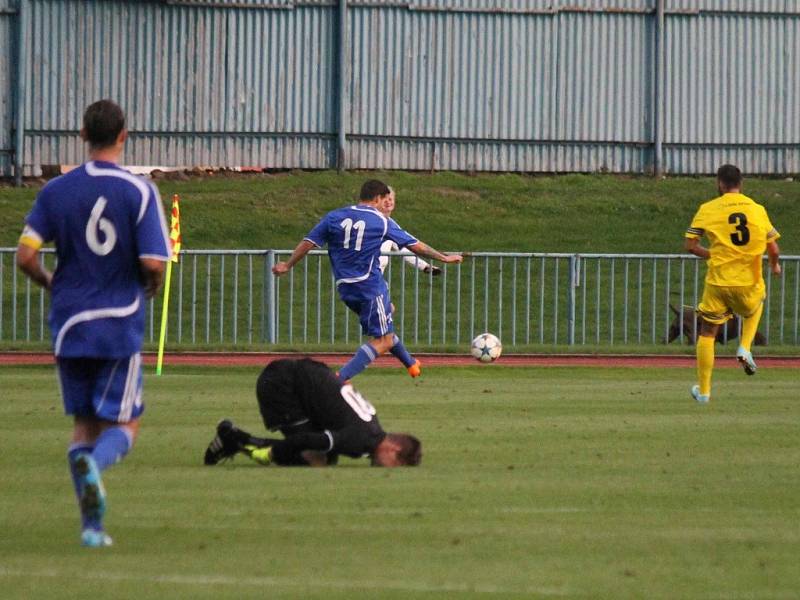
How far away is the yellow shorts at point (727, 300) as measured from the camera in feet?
46.4

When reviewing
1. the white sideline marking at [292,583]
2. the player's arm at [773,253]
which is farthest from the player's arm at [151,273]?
the player's arm at [773,253]

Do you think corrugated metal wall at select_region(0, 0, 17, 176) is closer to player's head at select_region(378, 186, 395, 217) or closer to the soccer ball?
the soccer ball

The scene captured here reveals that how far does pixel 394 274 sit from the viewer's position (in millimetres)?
25000

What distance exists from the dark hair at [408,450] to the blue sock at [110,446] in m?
2.60

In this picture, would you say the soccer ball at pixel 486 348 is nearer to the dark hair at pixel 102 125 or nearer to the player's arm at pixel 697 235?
the player's arm at pixel 697 235

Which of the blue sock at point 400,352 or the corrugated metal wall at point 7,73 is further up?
the corrugated metal wall at point 7,73

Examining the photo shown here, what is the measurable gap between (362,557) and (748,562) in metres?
1.43

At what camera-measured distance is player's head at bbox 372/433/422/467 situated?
9.04 meters

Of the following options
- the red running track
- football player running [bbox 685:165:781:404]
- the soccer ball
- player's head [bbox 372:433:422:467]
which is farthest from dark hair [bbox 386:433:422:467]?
the red running track

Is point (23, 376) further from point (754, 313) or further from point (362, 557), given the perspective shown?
point (362, 557)

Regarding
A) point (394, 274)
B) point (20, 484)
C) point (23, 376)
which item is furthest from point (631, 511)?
point (394, 274)

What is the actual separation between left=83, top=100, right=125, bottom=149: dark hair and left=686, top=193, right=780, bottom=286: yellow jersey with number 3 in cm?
826

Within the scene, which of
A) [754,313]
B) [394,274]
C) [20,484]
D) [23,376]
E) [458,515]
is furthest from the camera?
[394,274]

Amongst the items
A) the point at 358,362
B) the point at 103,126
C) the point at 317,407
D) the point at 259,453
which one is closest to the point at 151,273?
the point at 103,126
